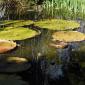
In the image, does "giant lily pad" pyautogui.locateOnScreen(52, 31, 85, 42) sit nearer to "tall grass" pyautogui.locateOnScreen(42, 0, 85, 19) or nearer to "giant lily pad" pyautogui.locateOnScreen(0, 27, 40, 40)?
"giant lily pad" pyautogui.locateOnScreen(0, 27, 40, 40)

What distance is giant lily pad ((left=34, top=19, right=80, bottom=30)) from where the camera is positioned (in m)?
5.60

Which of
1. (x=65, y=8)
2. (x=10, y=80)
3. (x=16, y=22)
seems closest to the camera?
(x=10, y=80)

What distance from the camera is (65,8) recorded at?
7.47 meters

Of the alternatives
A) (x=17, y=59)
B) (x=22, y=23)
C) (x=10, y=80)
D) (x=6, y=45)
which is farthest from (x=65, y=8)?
(x=10, y=80)

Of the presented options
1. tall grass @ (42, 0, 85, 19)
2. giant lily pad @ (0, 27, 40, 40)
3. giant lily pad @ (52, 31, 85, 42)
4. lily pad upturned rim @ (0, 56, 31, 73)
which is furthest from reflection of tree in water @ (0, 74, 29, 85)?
tall grass @ (42, 0, 85, 19)

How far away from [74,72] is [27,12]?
4.13 meters

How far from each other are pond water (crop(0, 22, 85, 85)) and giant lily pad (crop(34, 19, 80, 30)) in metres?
0.77

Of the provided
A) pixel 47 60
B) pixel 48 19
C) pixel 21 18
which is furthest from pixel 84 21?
pixel 47 60

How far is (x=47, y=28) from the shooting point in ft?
18.5

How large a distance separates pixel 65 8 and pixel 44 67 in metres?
4.01

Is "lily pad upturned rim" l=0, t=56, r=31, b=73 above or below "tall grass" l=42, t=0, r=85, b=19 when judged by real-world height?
below

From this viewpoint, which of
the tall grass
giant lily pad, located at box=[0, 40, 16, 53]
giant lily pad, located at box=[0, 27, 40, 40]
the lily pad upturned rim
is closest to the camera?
the lily pad upturned rim

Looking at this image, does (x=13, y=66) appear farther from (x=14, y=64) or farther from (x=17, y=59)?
(x=17, y=59)

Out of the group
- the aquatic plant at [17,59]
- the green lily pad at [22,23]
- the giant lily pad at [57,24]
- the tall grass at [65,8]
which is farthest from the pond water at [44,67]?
the tall grass at [65,8]
